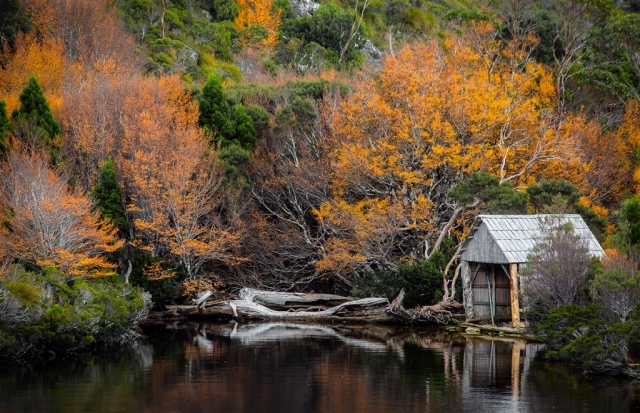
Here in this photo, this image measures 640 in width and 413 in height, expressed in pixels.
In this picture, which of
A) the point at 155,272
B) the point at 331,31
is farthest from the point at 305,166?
the point at 331,31

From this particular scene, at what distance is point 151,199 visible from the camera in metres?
38.1

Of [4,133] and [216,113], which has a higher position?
[216,113]

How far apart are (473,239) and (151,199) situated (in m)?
14.1

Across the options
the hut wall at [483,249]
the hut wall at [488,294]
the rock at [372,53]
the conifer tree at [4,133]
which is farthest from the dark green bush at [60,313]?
the rock at [372,53]

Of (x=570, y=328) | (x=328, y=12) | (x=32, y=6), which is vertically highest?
(x=328, y=12)

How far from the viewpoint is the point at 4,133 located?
38.6 metres

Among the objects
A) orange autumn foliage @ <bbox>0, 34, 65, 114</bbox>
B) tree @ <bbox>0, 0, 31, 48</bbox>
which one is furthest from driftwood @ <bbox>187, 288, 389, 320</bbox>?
tree @ <bbox>0, 0, 31, 48</bbox>

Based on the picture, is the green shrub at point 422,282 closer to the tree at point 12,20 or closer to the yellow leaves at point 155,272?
the yellow leaves at point 155,272

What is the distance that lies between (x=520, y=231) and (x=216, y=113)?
18.8 meters

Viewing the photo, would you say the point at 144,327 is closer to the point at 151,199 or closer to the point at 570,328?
the point at 151,199

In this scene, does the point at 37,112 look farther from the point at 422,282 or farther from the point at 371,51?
the point at 371,51

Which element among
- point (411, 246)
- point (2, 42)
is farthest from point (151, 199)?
point (2, 42)

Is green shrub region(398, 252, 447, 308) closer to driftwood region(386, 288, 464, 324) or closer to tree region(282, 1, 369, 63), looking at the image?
driftwood region(386, 288, 464, 324)

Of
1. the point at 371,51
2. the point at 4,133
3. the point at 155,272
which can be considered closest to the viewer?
the point at 155,272
